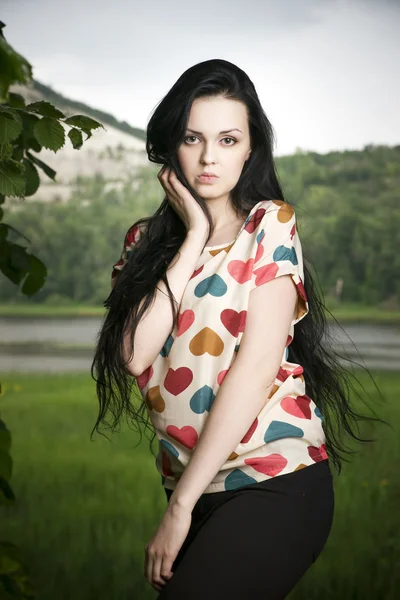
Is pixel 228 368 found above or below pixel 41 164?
below

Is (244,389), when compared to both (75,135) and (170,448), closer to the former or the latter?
(170,448)

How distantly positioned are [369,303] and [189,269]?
2928 mm

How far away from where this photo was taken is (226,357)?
1.44 meters

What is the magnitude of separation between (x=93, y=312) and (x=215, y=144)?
9.88 feet

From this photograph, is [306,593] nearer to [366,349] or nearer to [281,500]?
[366,349]

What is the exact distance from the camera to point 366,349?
427 centimetres

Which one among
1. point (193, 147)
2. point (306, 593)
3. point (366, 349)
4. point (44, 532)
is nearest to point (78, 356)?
point (44, 532)

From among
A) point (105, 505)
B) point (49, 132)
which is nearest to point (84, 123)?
point (49, 132)

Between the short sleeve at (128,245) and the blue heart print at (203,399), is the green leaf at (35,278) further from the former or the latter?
the blue heart print at (203,399)

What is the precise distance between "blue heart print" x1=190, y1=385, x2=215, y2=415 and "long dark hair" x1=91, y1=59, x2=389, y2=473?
15 centimetres

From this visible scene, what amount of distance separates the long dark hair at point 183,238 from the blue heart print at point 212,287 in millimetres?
52

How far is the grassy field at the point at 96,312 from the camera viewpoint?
14.2ft

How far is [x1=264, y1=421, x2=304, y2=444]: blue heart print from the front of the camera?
1.43 meters

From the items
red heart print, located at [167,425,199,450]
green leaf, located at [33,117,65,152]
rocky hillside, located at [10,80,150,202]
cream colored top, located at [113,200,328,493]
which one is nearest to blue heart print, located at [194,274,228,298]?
cream colored top, located at [113,200,328,493]
